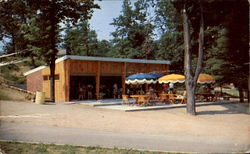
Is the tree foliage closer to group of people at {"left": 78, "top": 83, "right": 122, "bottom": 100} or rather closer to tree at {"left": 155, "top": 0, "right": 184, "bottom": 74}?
tree at {"left": 155, "top": 0, "right": 184, "bottom": 74}

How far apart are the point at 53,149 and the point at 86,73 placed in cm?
1510

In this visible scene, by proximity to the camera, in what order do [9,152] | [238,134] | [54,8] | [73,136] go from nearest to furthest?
[9,152], [73,136], [238,134], [54,8]

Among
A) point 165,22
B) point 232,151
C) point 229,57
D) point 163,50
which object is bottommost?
point 232,151

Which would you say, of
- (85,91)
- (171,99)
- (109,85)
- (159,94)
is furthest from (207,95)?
(85,91)

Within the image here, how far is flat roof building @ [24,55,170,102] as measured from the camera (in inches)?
783

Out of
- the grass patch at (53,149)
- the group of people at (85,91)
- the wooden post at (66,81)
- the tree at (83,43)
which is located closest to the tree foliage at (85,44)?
the tree at (83,43)

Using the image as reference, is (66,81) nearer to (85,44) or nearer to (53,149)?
(53,149)

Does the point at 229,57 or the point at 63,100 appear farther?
the point at 63,100

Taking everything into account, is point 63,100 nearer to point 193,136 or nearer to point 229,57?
point 229,57

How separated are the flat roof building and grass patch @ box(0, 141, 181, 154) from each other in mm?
14217

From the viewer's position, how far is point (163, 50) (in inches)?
1372

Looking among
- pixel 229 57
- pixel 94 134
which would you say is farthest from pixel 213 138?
pixel 229 57

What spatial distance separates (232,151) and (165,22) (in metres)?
31.9

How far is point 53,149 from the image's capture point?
5398 mm
